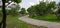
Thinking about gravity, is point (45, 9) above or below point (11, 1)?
below

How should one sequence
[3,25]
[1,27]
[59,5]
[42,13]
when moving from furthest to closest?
[42,13] → [59,5] → [1,27] → [3,25]

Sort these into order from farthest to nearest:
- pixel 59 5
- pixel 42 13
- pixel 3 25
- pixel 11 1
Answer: pixel 42 13 < pixel 59 5 < pixel 11 1 < pixel 3 25

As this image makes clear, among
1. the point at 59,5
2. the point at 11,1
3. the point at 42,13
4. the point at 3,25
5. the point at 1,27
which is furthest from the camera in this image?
the point at 42,13

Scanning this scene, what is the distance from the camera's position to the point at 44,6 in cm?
5731

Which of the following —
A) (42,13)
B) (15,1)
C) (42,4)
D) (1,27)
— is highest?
(15,1)

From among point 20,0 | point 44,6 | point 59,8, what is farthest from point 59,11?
→ point 20,0

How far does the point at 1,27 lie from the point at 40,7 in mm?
53894

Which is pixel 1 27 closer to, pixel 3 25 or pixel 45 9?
pixel 3 25

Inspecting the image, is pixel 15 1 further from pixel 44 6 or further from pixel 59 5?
pixel 44 6

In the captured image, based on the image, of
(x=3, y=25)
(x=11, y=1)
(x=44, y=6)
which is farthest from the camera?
(x=44, y=6)

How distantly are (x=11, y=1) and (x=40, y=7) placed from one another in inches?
2087

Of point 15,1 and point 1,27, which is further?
point 15,1

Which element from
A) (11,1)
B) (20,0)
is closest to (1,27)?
(11,1)

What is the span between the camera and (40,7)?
58.9 m
